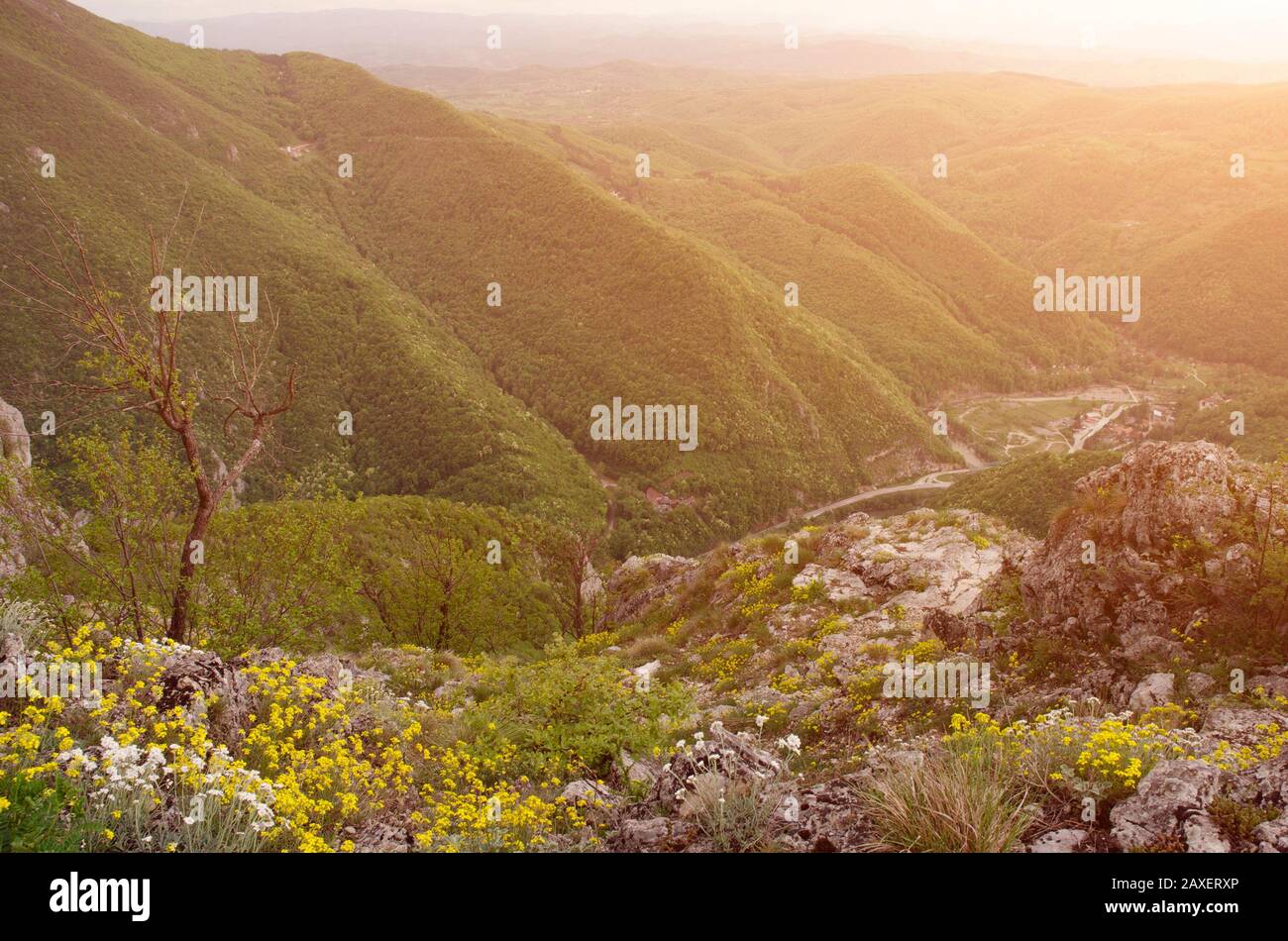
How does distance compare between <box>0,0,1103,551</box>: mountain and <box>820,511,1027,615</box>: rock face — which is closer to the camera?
<box>820,511,1027,615</box>: rock face

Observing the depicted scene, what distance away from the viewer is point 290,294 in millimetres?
114875

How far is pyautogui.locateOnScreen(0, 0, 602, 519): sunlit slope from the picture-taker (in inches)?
3735

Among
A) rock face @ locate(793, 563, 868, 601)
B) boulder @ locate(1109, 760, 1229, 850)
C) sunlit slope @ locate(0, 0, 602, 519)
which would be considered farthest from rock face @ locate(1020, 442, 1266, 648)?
sunlit slope @ locate(0, 0, 602, 519)

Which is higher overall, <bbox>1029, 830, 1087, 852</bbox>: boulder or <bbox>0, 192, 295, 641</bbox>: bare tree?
<bbox>0, 192, 295, 641</bbox>: bare tree

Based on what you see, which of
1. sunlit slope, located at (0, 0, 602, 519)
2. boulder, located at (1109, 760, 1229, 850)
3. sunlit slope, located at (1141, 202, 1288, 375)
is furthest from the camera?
sunlit slope, located at (1141, 202, 1288, 375)

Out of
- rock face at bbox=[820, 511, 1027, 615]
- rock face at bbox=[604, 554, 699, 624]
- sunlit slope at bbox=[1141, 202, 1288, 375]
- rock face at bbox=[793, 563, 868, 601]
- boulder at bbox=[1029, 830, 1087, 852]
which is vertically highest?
sunlit slope at bbox=[1141, 202, 1288, 375]

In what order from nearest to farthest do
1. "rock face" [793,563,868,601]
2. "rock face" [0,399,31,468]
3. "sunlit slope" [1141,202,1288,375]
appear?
"rock face" [793,563,868,601] → "rock face" [0,399,31,468] → "sunlit slope" [1141,202,1288,375]

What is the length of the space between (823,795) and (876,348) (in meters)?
170

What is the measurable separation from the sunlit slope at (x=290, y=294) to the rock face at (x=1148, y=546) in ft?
265

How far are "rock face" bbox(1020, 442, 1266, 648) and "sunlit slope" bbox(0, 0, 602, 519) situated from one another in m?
80.6

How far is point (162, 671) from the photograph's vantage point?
9125 millimetres

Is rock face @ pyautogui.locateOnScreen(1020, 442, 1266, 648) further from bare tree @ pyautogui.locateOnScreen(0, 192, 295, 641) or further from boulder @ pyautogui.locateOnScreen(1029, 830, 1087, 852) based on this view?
bare tree @ pyautogui.locateOnScreen(0, 192, 295, 641)

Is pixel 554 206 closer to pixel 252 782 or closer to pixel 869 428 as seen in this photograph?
pixel 869 428
